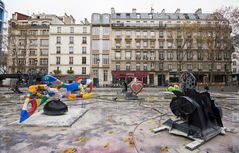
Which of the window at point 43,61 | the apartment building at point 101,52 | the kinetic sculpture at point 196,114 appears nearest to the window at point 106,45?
the apartment building at point 101,52

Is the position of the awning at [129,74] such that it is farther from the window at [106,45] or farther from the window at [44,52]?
the window at [44,52]

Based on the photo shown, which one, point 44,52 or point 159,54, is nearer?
point 159,54

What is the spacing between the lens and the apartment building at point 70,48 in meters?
32.8

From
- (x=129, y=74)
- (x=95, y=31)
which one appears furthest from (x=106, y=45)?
(x=129, y=74)

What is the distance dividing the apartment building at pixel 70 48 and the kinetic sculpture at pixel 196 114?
3047cm

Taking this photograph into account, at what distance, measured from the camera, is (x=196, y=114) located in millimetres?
3637

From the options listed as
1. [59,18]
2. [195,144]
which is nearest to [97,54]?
[59,18]

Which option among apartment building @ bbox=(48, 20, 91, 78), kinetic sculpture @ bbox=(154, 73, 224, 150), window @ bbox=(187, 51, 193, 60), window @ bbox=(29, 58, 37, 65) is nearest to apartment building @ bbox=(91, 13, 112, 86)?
apartment building @ bbox=(48, 20, 91, 78)

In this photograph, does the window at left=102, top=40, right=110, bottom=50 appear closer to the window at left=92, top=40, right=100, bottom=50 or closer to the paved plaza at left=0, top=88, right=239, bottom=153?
the window at left=92, top=40, right=100, bottom=50

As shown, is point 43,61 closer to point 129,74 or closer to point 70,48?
point 70,48

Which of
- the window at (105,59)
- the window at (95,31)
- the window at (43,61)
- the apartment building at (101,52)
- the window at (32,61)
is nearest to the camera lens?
the apartment building at (101,52)

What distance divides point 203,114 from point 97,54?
1251 inches

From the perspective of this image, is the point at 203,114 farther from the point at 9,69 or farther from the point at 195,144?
the point at 9,69

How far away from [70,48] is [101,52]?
8235 millimetres
